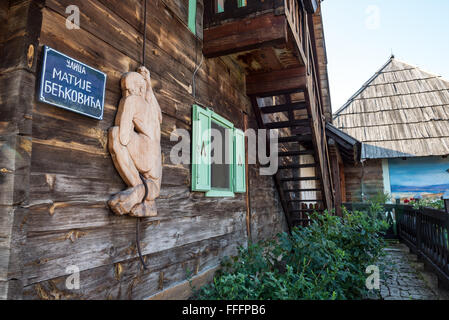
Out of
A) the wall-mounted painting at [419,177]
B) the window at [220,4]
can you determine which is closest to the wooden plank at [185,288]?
the window at [220,4]

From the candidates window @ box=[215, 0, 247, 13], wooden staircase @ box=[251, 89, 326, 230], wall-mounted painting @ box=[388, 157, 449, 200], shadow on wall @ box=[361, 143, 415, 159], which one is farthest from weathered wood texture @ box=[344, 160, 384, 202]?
window @ box=[215, 0, 247, 13]

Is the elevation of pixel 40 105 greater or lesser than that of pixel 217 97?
lesser

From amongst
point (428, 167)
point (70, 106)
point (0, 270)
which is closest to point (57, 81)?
point (70, 106)

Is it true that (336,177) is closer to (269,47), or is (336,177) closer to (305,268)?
(269,47)

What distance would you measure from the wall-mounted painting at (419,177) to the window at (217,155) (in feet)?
32.9

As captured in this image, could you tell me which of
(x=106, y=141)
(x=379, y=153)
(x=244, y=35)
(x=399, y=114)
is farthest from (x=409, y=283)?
(x=399, y=114)

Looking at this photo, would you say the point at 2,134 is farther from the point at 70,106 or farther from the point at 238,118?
the point at 238,118

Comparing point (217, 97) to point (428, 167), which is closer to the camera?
point (217, 97)

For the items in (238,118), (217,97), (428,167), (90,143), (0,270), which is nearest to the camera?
(0,270)

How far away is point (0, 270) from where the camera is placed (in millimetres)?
1499

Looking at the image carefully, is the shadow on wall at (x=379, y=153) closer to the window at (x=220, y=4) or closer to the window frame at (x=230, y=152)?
the window frame at (x=230, y=152)

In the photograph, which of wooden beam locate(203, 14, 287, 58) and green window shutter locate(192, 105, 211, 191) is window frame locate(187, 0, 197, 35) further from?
green window shutter locate(192, 105, 211, 191)

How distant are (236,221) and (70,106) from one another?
2.99 metres

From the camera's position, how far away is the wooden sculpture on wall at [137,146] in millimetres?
2207
